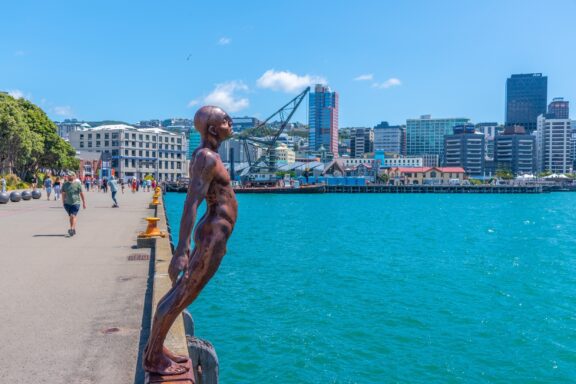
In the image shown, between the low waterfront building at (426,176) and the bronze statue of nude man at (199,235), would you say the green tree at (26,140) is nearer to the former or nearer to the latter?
A: the bronze statue of nude man at (199,235)

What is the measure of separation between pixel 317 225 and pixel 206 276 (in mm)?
39726

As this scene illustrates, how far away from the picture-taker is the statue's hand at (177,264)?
165 inches

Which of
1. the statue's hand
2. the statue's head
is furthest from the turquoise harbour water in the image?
the statue's head

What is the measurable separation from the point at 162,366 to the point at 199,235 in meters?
1.08

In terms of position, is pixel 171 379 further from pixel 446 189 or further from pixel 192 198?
pixel 446 189

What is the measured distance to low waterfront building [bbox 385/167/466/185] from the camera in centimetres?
16612

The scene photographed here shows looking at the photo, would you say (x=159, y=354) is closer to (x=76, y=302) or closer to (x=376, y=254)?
(x=76, y=302)

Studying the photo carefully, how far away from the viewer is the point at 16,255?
1192 cm

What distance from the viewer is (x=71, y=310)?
24.4 feet

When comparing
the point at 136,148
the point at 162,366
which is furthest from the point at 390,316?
the point at 136,148

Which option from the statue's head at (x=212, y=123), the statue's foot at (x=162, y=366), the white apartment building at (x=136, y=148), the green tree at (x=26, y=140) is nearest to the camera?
the statue's foot at (x=162, y=366)

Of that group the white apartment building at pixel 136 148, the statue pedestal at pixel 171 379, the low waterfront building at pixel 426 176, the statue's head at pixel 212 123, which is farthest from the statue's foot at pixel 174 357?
the low waterfront building at pixel 426 176

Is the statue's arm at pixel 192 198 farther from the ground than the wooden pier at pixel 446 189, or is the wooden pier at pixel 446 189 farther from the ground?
the statue's arm at pixel 192 198

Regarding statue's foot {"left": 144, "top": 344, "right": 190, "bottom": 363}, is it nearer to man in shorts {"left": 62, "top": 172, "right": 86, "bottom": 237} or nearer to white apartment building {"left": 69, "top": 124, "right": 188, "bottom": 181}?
man in shorts {"left": 62, "top": 172, "right": 86, "bottom": 237}
